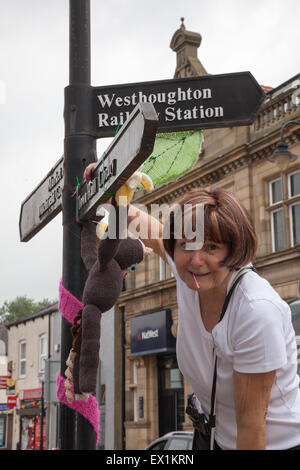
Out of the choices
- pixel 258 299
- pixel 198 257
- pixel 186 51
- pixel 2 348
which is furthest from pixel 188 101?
pixel 2 348

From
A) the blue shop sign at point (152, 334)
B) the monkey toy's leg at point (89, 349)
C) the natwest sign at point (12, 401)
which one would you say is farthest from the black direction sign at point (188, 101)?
the natwest sign at point (12, 401)

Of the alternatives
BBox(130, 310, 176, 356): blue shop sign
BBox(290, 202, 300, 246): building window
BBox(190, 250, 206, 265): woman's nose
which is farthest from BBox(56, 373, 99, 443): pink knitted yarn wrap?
BBox(130, 310, 176, 356): blue shop sign

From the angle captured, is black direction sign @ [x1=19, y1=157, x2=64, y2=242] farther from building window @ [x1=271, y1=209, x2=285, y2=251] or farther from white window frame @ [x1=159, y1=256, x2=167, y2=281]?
white window frame @ [x1=159, y1=256, x2=167, y2=281]

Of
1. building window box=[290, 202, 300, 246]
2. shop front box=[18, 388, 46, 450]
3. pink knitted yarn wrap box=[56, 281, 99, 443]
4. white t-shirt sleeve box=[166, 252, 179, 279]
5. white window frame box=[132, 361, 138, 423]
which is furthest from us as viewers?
shop front box=[18, 388, 46, 450]

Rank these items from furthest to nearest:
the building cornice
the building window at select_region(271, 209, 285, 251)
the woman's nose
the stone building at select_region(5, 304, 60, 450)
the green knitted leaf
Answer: the stone building at select_region(5, 304, 60, 450) < the building cornice < the building window at select_region(271, 209, 285, 251) < the green knitted leaf < the woman's nose

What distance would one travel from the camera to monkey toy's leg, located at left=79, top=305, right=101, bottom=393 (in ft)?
8.26

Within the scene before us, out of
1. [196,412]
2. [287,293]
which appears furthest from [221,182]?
[196,412]

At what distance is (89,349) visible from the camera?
254 centimetres

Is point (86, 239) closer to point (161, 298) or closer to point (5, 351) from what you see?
point (161, 298)

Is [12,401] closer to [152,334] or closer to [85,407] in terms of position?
[152,334]

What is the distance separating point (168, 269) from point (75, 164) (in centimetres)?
1919

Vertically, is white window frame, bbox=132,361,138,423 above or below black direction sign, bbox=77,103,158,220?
below

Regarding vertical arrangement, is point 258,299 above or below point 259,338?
above

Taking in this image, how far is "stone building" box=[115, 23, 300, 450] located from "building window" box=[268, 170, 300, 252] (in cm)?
3
